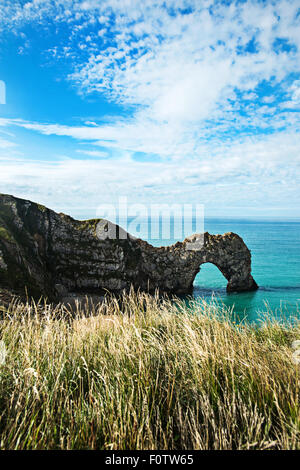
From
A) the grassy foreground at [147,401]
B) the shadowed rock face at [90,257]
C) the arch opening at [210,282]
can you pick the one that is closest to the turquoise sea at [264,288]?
the arch opening at [210,282]

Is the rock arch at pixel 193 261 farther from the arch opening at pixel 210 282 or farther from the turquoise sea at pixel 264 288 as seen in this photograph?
the arch opening at pixel 210 282

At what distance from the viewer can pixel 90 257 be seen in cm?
2711

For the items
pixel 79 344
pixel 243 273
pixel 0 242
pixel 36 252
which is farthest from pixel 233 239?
pixel 79 344

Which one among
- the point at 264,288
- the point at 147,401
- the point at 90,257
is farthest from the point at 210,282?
the point at 147,401

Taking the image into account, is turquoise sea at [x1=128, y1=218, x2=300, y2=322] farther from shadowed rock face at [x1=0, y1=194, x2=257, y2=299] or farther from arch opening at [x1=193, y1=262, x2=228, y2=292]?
shadowed rock face at [x1=0, y1=194, x2=257, y2=299]

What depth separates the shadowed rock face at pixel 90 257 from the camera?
20953 millimetres

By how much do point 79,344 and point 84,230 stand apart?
964 inches

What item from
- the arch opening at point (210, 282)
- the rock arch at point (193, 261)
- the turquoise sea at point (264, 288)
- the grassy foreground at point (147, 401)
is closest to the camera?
the grassy foreground at point (147, 401)

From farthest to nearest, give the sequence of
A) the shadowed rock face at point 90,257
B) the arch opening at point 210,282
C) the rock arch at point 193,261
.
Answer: the arch opening at point 210,282, the rock arch at point 193,261, the shadowed rock face at point 90,257

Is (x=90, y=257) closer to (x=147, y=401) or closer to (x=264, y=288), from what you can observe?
(x=264, y=288)

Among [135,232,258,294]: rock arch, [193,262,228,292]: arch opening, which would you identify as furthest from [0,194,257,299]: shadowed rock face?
[193,262,228,292]: arch opening
